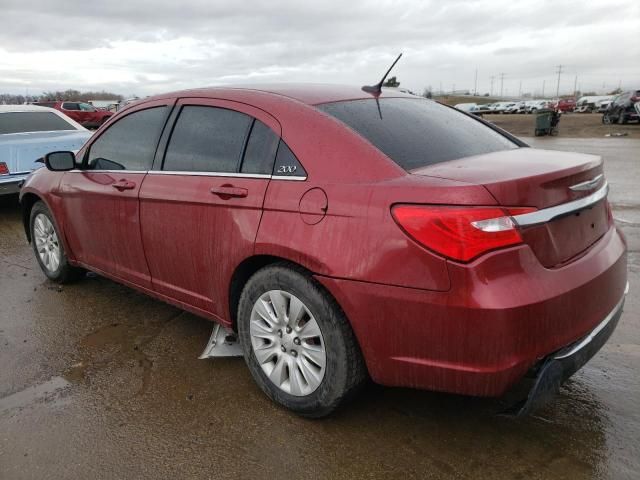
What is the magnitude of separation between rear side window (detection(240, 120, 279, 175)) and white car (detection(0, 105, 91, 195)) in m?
5.07

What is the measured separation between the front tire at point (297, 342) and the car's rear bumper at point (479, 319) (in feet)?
0.33

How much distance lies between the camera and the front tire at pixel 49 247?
4652mm

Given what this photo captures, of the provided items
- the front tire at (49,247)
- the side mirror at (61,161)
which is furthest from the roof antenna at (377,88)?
the front tire at (49,247)

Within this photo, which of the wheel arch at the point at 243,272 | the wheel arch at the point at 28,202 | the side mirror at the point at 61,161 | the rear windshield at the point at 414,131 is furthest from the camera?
the wheel arch at the point at 28,202

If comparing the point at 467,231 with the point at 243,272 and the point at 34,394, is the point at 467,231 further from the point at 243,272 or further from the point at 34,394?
the point at 34,394

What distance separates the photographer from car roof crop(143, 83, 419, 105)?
9.59 ft

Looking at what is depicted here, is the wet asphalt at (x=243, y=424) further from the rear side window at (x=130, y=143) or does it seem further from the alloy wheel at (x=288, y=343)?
the rear side window at (x=130, y=143)

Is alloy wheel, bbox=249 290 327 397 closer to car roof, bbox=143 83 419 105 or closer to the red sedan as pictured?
the red sedan

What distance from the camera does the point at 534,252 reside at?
7.06ft

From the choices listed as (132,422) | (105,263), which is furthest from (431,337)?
(105,263)

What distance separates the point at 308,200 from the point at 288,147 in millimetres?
360

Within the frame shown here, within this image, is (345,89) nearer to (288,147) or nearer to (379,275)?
(288,147)

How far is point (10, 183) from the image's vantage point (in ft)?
23.5

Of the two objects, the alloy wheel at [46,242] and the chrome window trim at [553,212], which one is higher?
the chrome window trim at [553,212]
